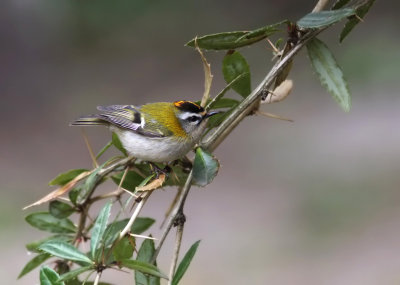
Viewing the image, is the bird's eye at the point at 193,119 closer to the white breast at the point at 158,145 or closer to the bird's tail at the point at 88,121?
the white breast at the point at 158,145

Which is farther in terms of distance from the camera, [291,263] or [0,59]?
[0,59]

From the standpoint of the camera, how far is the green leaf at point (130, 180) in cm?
126

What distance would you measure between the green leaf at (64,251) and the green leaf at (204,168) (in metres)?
0.24

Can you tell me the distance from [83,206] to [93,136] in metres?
7.85

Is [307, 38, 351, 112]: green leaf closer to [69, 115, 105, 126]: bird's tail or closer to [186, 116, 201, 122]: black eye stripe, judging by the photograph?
[186, 116, 201, 122]: black eye stripe

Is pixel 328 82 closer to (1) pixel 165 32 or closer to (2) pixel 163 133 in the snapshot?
(2) pixel 163 133

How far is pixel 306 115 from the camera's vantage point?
8367mm

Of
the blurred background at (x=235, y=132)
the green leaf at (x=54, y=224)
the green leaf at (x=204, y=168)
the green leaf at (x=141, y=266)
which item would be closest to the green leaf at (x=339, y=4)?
the green leaf at (x=204, y=168)

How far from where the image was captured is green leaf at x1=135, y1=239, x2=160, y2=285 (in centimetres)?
100

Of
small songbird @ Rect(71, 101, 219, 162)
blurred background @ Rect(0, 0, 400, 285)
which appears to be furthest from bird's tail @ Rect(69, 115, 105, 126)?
blurred background @ Rect(0, 0, 400, 285)

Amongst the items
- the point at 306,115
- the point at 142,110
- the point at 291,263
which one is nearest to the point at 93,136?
the point at 306,115

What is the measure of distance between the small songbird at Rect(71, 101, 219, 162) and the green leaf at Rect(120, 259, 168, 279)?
1.90 feet

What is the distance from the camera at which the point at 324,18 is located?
1.07 metres

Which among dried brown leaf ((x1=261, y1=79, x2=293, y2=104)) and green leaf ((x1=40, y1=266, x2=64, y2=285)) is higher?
dried brown leaf ((x1=261, y1=79, x2=293, y2=104))
